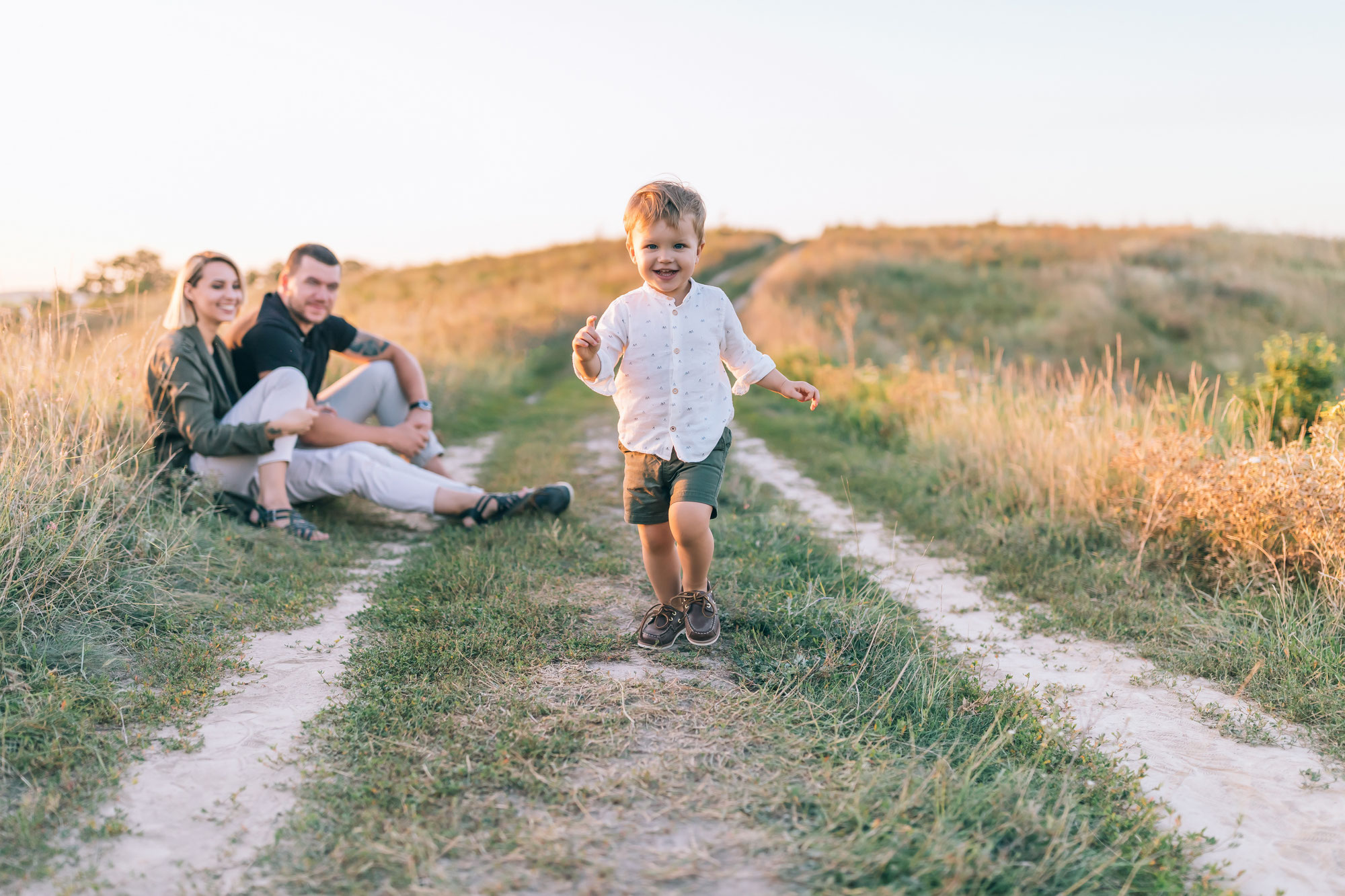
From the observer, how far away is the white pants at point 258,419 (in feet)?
15.8

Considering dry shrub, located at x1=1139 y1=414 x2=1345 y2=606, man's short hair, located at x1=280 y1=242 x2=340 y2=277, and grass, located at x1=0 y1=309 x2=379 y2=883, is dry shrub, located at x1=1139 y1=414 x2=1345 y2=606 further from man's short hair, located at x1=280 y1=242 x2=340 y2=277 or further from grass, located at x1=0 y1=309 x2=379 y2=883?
man's short hair, located at x1=280 y1=242 x2=340 y2=277

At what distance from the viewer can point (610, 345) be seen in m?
3.18

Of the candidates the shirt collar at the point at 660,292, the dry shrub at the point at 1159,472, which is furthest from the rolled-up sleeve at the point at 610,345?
the dry shrub at the point at 1159,472

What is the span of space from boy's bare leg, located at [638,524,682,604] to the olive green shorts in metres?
0.04

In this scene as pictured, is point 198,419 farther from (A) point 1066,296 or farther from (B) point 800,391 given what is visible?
(A) point 1066,296

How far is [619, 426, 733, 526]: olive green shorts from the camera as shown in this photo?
3135 millimetres

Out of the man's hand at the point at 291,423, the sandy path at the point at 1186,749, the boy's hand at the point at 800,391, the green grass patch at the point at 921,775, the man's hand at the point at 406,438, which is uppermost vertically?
the boy's hand at the point at 800,391

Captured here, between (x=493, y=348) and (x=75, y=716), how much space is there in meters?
13.9

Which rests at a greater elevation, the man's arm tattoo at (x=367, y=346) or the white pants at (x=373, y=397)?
the man's arm tattoo at (x=367, y=346)

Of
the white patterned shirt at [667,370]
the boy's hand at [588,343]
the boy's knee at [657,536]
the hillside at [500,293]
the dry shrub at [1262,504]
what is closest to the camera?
the boy's hand at [588,343]

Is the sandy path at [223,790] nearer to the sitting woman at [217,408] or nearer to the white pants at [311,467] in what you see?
the sitting woman at [217,408]

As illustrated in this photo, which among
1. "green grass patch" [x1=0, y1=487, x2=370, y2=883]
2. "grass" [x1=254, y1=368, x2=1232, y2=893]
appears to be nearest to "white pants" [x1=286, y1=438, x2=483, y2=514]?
"green grass patch" [x1=0, y1=487, x2=370, y2=883]

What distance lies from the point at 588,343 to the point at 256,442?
2.68 m

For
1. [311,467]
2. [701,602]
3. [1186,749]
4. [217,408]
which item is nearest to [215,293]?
[217,408]
